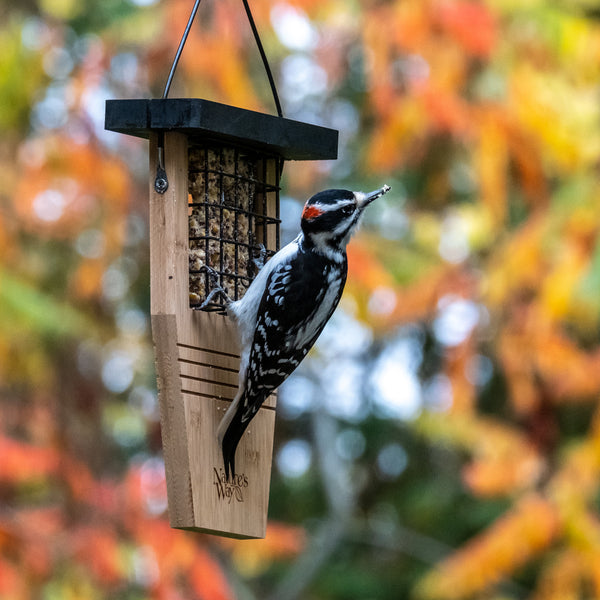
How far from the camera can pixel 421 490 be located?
42.1 ft

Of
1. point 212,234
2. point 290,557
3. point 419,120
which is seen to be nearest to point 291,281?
point 212,234

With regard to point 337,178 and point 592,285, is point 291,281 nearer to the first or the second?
point 592,285

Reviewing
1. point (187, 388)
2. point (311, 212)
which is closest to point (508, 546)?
point (311, 212)

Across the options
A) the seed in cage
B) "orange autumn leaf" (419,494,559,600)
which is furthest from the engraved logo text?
"orange autumn leaf" (419,494,559,600)

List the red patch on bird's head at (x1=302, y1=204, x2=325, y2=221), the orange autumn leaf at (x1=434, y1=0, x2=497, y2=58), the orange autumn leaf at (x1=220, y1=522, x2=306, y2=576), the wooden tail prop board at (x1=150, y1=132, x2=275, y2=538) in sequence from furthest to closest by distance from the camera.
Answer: the orange autumn leaf at (x1=220, y1=522, x2=306, y2=576), the orange autumn leaf at (x1=434, y1=0, x2=497, y2=58), the red patch on bird's head at (x1=302, y1=204, x2=325, y2=221), the wooden tail prop board at (x1=150, y1=132, x2=275, y2=538)

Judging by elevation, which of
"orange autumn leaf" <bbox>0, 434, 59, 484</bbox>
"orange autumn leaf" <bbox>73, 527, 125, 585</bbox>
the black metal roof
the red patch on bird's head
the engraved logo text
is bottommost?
"orange autumn leaf" <bbox>73, 527, 125, 585</bbox>

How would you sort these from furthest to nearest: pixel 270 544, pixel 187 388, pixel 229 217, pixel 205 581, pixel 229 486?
pixel 270 544, pixel 205 581, pixel 229 217, pixel 229 486, pixel 187 388

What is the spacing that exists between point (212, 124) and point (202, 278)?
643 mm

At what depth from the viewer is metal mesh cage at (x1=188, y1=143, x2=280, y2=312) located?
4305 millimetres

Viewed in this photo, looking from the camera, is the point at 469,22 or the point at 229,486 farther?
the point at 469,22

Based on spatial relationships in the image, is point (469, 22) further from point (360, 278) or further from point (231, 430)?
point (231, 430)

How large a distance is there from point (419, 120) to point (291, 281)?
4866mm

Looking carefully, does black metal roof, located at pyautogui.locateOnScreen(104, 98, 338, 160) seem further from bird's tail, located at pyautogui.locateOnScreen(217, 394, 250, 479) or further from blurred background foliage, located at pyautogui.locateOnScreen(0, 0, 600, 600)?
blurred background foliage, located at pyautogui.locateOnScreen(0, 0, 600, 600)

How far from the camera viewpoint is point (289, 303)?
13.8 feet
